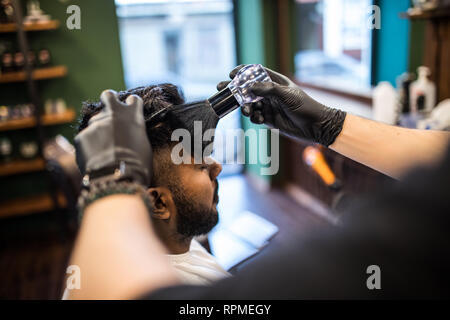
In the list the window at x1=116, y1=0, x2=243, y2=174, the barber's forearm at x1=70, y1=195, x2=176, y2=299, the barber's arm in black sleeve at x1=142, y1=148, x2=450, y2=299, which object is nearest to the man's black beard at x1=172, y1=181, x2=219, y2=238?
the barber's forearm at x1=70, y1=195, x2=176, y2=299

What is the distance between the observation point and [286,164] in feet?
14.7

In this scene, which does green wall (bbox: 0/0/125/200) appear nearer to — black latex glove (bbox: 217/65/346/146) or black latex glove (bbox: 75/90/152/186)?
black latex glove (bbox: 217/65/346/146)

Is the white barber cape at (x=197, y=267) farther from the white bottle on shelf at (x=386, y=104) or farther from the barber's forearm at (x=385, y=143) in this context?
the white bottle on shelf at (x=386, y=104)

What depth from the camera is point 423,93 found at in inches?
98.0

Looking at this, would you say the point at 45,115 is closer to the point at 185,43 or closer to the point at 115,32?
the point at 115,32

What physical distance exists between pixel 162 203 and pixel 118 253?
71cm

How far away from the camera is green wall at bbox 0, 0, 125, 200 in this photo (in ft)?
12.1

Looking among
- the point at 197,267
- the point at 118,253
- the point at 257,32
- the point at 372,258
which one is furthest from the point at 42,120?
the point at 372,258

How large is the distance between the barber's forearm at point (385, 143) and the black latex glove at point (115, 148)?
2.22 feet

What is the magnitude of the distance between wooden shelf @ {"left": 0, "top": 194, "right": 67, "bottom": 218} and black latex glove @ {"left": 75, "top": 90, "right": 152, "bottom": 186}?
3.12 metres

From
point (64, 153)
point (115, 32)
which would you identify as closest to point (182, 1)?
point (115, 32)

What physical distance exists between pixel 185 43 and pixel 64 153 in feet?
8.14

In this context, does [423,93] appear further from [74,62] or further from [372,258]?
[74,62]

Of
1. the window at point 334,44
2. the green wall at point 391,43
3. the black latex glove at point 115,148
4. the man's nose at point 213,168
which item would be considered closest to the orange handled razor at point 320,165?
the man's nose at point 213,168
